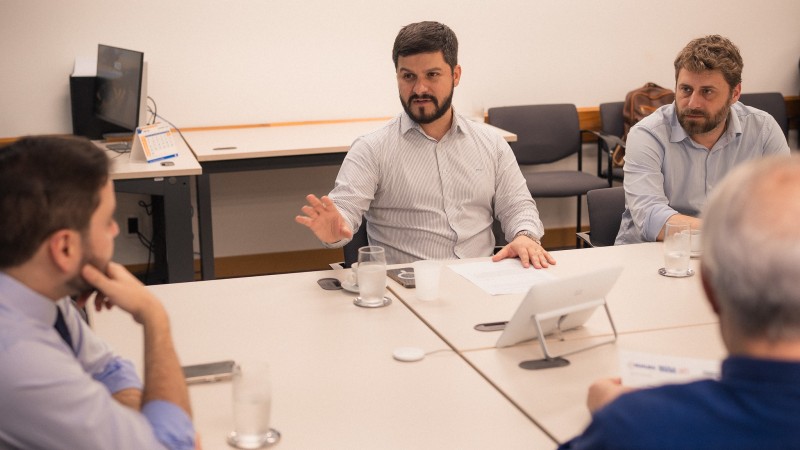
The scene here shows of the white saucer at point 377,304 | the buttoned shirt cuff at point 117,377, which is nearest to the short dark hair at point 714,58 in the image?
the white saucer at point 377,304

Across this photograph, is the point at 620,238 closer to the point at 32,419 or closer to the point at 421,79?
the point at 421,79

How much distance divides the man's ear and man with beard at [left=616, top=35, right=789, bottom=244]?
Answer: 224cm

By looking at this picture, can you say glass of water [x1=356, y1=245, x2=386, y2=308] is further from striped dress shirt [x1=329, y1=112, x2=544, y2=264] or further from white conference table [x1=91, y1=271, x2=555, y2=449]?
striped dress shirt [x1=329, y1=112, x2=544, y2=264]

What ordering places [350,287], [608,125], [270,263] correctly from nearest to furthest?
[350,287] → [270,263] → [608,125]

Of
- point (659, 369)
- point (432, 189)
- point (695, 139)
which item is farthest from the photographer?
point (695, 139)

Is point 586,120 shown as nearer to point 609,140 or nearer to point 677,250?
point 609,140

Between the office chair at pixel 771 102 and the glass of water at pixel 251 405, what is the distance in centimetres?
516

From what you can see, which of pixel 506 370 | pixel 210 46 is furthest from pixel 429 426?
pixel 210 46

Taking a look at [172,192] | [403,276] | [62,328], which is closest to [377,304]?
[403,276]

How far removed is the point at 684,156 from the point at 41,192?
2.54 metres

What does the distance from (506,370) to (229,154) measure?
9.32 feet

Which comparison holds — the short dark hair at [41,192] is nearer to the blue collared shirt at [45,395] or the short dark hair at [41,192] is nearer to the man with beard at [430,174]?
the blue collared shirt at [45,395]

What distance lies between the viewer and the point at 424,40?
124 inches

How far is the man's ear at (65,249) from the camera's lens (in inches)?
53.4
